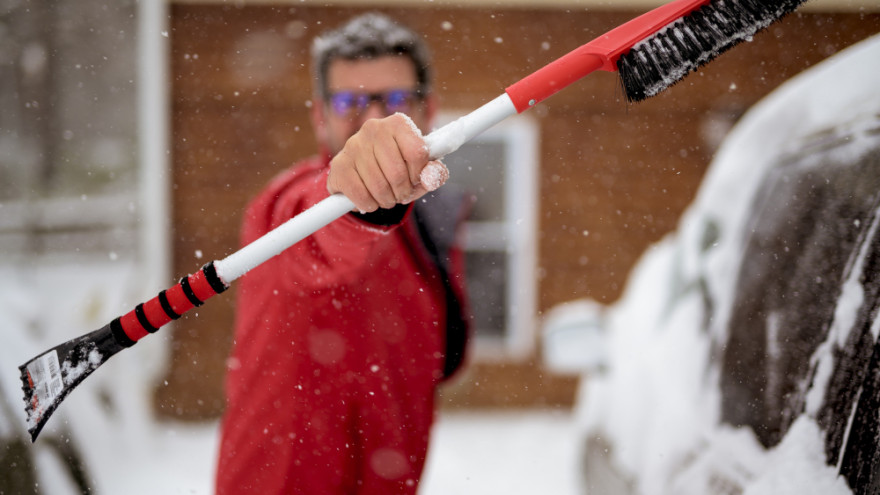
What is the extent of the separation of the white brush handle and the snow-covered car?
0.66 metres

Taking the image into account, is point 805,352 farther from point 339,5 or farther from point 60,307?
point 339,5

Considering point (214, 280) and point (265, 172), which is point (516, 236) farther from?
point (214, 280)

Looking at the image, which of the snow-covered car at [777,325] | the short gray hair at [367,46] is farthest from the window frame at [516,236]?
the short gray hair at [367,46]

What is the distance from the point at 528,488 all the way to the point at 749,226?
2733mm

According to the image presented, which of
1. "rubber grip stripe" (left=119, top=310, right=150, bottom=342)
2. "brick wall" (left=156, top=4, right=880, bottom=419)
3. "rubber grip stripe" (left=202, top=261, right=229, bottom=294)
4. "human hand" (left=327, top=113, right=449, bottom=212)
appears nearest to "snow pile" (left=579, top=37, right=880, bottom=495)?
"human hand" (left=327, top=113, right=449, bottom=212)

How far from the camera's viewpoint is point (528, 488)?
375 cm

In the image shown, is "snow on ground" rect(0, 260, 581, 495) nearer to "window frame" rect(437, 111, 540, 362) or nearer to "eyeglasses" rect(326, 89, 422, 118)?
"window frame" rect(437, 111, 540, 362)

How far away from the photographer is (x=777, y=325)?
3.98 ft

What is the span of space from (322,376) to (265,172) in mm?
3719

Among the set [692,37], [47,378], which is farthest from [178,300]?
[692,37]

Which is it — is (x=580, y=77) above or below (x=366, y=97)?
below

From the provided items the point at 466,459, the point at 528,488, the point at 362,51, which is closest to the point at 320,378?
the point at 362,51

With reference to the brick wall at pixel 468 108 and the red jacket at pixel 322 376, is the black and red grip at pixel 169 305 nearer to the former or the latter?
the red jacket at pixel 322 376

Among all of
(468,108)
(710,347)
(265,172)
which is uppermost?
(265,172)
